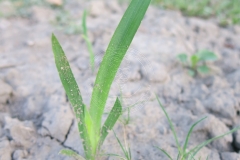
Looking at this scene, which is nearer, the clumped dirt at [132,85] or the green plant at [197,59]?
the clumped dirt at [132,85]

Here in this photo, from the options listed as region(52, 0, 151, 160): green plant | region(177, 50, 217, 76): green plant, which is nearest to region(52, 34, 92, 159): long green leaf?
region(52, 0, 151, 160): green plant

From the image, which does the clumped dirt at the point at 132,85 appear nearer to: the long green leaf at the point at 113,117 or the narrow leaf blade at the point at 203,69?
the narrow leaf blade at the point at 203,69

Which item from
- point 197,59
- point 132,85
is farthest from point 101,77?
point 197,59

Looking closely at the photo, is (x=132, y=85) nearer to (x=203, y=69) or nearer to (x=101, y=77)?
(x=203, y=69)

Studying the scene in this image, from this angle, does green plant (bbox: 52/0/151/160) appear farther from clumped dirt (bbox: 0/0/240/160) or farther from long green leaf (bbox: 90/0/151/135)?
clumped dirt (bbox: 0/0/240/160)

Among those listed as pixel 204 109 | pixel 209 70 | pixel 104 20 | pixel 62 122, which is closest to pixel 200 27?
pixel 209 70

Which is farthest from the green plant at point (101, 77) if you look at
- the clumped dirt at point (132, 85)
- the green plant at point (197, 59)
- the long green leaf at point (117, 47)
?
the green plant at point (197, 59)

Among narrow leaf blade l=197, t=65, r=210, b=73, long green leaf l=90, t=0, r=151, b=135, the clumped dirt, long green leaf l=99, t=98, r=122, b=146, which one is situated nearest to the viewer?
long green leaf l=90, t=0, r=151, b=135
